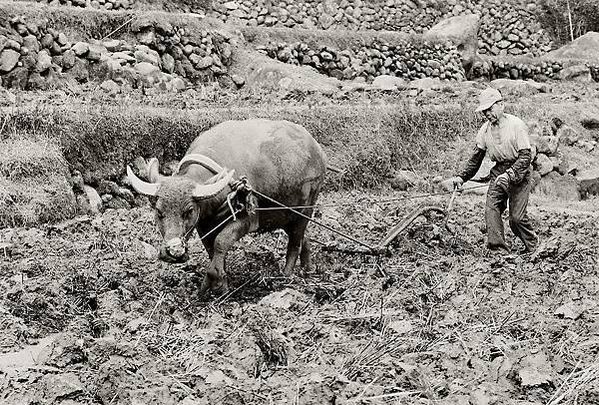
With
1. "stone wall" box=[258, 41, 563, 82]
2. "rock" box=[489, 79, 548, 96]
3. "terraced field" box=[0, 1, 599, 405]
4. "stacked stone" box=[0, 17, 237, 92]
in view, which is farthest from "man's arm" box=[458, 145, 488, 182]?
"stone wall" box=[258, 41, 563, 82]

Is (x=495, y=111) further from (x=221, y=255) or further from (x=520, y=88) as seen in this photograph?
(x=520, y=88)

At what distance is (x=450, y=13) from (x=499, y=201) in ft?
58.6

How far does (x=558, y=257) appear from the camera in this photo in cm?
790

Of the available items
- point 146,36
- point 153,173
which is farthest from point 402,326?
point 146,36

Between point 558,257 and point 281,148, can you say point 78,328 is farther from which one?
point 558,257

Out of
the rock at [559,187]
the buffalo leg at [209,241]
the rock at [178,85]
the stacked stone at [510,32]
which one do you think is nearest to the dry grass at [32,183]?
the buffalo leg at [209,241]

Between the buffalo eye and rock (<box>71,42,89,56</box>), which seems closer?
the buffalo eye

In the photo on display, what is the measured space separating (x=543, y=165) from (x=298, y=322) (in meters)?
8.00

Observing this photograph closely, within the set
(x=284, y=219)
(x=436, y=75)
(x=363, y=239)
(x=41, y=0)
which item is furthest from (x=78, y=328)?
(x=436, y=75)

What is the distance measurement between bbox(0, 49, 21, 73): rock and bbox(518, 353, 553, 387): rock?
9.74m

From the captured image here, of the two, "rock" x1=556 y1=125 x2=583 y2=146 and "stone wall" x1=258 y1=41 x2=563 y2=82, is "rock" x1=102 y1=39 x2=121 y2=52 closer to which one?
"stone wall" x1=258 y1=41 x2=563 y2=82

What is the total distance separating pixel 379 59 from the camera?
18.8 m

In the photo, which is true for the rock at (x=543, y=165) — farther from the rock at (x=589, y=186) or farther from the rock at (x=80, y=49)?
the rock at (x=80, y=49)

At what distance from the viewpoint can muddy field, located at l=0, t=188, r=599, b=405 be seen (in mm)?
4426
